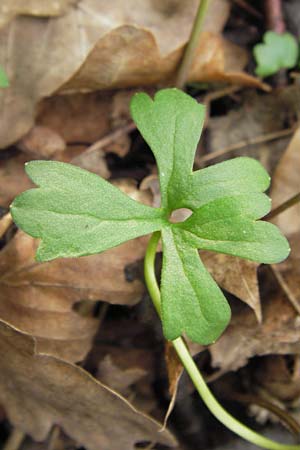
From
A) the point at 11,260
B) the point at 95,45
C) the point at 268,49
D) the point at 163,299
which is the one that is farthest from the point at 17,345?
the point at 268,49

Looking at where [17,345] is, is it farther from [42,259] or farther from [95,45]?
[95,45]

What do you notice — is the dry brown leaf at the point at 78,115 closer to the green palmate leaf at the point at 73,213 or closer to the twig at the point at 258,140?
the twig at the point at 258,140

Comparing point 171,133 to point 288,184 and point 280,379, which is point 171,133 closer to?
point 288,184

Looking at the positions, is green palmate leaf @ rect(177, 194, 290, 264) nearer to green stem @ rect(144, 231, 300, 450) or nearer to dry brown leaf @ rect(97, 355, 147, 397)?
green stem @ rect(144, 231, 300, 450)

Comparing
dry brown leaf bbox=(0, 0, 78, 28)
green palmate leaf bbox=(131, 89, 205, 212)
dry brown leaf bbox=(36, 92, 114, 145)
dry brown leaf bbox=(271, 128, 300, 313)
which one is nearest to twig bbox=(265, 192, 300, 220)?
dry brown leaf bbox=(271, 128, 300, 313)

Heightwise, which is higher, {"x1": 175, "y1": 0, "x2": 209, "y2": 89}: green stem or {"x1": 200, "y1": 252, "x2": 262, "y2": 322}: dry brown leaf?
{"x1": 175, "y1": 0, "x2": 209, "y2": 89}: green stem

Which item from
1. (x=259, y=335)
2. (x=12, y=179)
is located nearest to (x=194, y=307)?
(x=259, y=335)
